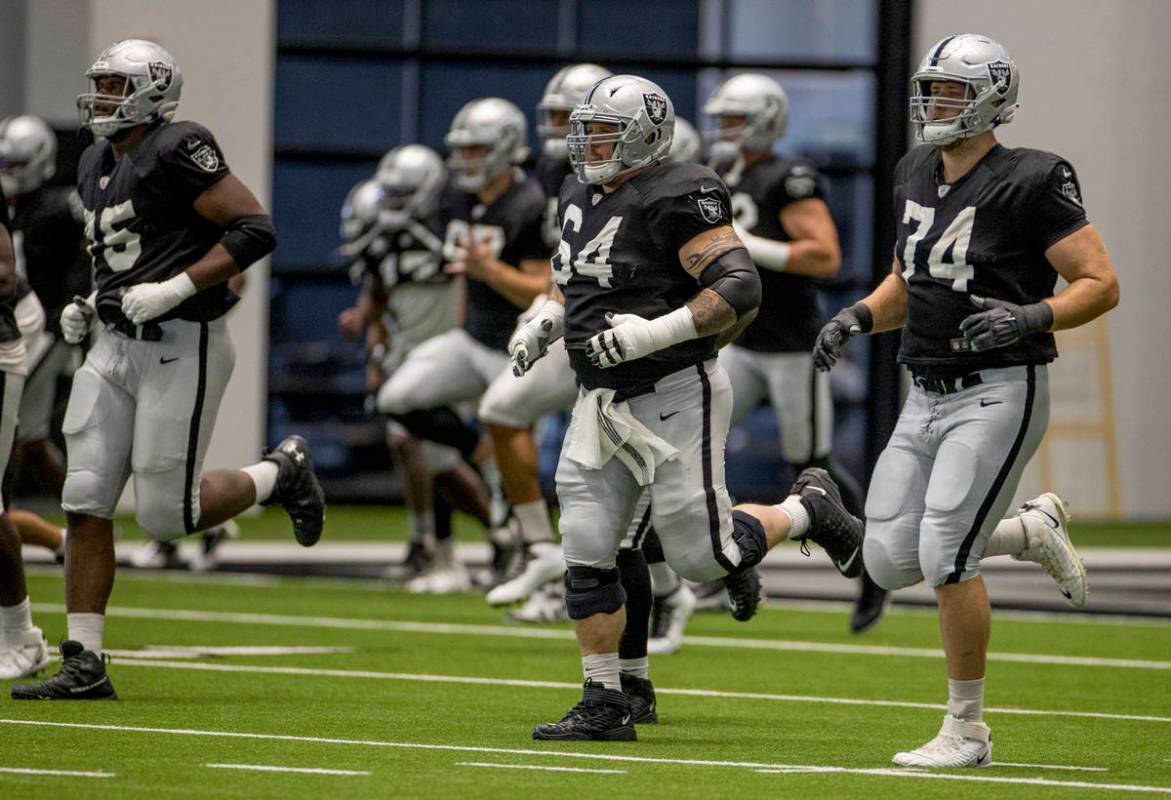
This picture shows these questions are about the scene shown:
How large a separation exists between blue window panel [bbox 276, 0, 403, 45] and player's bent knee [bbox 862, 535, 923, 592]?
12.9 meters

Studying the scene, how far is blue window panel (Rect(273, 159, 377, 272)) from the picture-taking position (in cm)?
1788

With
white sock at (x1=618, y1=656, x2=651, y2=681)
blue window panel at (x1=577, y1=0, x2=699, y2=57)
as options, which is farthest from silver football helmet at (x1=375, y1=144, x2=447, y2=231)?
blue window panel at (x1=577, y1=0, x2=699, y2=57)

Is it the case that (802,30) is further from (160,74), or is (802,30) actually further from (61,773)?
(61,773)

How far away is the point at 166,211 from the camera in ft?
21.6

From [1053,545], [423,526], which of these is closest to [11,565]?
[1053,545]

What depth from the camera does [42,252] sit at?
915cm

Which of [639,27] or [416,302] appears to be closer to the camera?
[416,302]

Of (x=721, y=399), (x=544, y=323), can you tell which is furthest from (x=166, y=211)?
(x=721, y=399)

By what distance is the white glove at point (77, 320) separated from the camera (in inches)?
262

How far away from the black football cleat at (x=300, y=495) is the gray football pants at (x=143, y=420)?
73 cm

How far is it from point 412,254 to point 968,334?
6.13 meters

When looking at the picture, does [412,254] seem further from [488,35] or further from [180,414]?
[488,35]

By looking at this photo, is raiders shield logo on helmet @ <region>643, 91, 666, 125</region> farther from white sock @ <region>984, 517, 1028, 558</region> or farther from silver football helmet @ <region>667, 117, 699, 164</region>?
silver football helmet @ <region>667, 117, 699, 164</region>

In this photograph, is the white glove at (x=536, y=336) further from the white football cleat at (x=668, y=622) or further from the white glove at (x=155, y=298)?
the white football cleat at (x=668, y=622)
